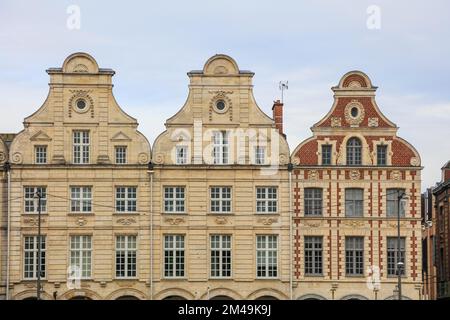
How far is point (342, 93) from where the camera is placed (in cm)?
4331

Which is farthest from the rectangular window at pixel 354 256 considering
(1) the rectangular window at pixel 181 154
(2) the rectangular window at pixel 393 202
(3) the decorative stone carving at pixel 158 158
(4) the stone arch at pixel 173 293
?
(3) the decorative stone carving at pixel 158 158

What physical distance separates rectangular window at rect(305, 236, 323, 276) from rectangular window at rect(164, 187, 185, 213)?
560 cm

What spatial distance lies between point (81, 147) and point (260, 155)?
7.74 metres

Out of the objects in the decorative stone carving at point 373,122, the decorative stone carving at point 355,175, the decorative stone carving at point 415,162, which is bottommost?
the decorative stone carving at point 355,175

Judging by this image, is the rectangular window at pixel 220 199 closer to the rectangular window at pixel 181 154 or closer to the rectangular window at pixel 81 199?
the rectangular window at pixel 181 154

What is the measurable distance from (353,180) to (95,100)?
458 inches

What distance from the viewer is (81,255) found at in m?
42.3

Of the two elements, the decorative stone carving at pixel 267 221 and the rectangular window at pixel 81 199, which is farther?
the decorative stone carving at pixel 267 221

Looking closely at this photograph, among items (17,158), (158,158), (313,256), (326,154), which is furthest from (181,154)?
(313,256)

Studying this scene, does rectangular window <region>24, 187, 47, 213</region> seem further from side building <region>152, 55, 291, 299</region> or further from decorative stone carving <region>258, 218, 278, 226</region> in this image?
decorative stone carving <region>258, 218, 278, 226</region>

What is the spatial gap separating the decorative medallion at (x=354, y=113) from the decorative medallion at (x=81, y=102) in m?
11.1

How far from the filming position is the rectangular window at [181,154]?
43250mm
